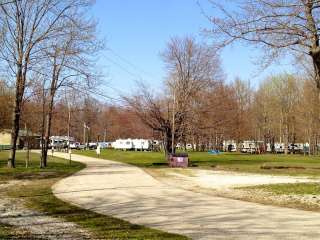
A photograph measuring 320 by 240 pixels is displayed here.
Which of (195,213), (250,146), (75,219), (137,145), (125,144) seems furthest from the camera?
(250,146)

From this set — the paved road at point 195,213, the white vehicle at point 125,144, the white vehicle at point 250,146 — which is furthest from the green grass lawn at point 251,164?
the white vehicle at point 250,146

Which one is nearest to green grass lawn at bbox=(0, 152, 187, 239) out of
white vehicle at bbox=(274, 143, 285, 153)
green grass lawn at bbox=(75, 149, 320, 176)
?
green grass lawn at bbox=(75, 149, 320, 176)

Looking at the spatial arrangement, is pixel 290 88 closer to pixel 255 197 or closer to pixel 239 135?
pixel 239 135

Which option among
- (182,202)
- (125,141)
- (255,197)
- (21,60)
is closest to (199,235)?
(182,202)

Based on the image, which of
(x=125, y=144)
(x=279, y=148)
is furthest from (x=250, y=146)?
(x=125, y=144)

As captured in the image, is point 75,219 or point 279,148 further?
point 279,148

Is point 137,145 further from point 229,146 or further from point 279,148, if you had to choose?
point 279,148

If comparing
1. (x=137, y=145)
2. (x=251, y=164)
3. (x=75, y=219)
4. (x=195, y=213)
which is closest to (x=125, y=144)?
(x=137, y=145)

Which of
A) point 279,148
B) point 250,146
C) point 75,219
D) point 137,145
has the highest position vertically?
point 250,146

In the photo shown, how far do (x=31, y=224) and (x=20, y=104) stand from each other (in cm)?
2003

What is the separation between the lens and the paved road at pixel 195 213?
9.72m

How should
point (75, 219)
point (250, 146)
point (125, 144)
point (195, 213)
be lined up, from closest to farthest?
point (75, 219)
point (195, 213)
point (125, 144)
point (250, 146)

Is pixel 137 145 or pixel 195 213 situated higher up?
pixel 137 145

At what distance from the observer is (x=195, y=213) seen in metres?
12.4
